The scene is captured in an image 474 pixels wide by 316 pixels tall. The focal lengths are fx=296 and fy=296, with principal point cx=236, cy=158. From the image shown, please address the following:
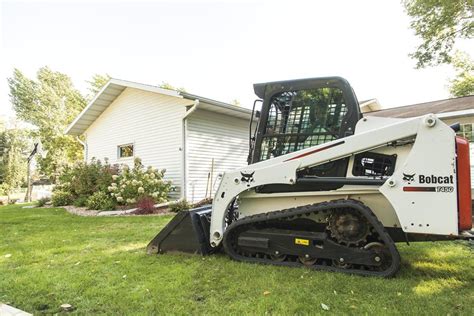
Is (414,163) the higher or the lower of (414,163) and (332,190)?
the higher

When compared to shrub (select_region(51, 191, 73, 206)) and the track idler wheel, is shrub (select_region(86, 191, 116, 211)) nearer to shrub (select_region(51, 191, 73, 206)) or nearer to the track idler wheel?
shrub (select_region(51, 191, 73, 206))

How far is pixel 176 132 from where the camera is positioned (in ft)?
33.5

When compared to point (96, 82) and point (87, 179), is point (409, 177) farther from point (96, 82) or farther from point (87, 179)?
point (96, 82)

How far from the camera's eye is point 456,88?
2483 cm

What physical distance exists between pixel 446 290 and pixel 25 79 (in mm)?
35674

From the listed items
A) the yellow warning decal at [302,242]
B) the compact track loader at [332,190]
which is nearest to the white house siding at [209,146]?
the compact track loader at [332,190]

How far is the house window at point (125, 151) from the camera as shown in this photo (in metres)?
12.3

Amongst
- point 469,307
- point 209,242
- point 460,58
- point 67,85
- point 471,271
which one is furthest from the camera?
point 67,85

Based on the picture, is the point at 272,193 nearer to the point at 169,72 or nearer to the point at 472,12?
the point at 472,12

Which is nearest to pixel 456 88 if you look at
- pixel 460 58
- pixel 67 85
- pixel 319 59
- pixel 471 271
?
pixel 460 58

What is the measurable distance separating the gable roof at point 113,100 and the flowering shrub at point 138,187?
8.96 feet

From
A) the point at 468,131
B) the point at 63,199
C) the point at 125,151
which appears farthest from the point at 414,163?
the point at 63,199

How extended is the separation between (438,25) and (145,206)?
16.2 meters

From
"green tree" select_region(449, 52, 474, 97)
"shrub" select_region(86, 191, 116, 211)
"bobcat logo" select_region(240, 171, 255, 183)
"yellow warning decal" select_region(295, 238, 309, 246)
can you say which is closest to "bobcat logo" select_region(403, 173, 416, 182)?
"yellow warning decal" select_region(295, 238, 309, 246)
